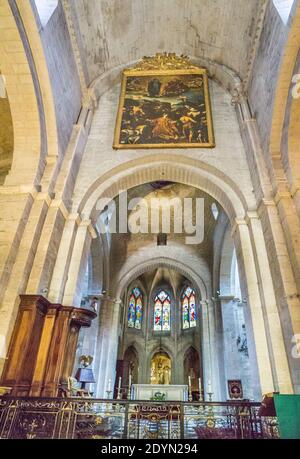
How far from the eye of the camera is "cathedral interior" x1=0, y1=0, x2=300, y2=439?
510cm

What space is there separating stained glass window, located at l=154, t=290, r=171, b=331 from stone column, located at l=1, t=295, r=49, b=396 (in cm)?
1592

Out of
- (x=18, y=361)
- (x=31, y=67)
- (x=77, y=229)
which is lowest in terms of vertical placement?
(x=18, y=361)

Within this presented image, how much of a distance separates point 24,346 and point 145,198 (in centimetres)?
1034

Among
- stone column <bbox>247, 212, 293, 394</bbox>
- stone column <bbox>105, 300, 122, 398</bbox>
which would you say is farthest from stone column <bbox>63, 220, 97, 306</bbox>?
stone column <bbox>105, 300, 122, 398</bbox>

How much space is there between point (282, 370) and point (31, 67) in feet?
26.9

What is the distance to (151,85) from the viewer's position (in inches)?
414

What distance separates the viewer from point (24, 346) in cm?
511

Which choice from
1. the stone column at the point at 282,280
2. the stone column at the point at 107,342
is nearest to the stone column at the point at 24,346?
the stone column at the point at 282,280

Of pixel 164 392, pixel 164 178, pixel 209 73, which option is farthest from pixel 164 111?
pixel 164 392

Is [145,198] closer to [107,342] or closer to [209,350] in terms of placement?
[107,342]

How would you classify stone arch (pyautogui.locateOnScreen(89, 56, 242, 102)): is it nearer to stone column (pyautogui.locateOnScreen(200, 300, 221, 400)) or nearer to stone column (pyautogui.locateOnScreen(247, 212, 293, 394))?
stone column (pyautogui.locateOnScreen(247, 212, 293, 394))

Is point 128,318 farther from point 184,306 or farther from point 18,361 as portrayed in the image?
point 18,361

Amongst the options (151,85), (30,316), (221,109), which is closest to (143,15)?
(151,85)

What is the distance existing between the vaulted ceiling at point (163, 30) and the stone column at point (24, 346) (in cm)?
836
